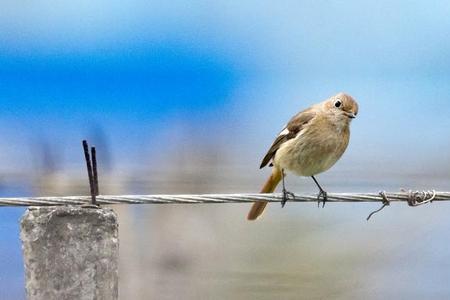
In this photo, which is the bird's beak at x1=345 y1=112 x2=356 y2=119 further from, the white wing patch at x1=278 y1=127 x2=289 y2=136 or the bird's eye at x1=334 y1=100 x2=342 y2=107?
the white wing patch at x1=278 y1=127 x2=289 y2=136

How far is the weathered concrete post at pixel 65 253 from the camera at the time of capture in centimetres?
260

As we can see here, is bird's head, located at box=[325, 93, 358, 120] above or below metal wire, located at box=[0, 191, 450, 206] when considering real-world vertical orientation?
above

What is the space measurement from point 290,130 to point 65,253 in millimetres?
2089

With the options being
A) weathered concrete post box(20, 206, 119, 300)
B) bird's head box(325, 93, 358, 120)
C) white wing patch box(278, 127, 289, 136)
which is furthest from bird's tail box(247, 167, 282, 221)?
weathered concrete post box(20, 206, 119, 300)

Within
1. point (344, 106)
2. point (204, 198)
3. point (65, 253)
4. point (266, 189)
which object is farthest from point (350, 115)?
point (65, 253)

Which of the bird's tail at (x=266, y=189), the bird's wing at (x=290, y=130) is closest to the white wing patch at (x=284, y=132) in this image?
the bird's wing at (x=290, y=130)

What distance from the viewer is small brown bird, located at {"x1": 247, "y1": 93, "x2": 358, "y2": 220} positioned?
4.36 m

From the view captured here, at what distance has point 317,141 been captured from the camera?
14.4ft

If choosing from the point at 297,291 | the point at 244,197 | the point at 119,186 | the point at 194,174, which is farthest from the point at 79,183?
the point at 244,197

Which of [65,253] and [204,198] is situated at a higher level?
[204,198]

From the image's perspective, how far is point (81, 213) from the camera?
262cm

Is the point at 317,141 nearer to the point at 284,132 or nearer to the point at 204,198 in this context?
the point at 284,132

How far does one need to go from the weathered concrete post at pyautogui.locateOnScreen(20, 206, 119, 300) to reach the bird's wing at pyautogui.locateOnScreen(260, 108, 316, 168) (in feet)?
6.33

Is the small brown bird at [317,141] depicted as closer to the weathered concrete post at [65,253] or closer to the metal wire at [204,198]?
the metal wire at [204,198]
